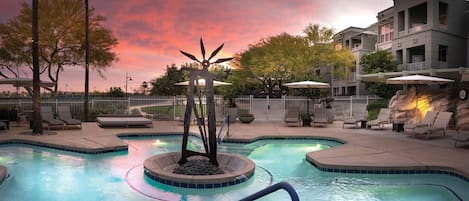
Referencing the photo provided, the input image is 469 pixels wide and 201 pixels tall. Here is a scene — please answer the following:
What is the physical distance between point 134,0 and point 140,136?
6.78 m

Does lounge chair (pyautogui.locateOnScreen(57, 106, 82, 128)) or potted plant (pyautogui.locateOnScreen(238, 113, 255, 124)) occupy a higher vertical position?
lounge chair (pyautogui.locateOnScreen(57, 106, 82, 128))

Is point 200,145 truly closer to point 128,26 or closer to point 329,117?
point 329,117

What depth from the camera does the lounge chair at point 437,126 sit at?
11.1 metres

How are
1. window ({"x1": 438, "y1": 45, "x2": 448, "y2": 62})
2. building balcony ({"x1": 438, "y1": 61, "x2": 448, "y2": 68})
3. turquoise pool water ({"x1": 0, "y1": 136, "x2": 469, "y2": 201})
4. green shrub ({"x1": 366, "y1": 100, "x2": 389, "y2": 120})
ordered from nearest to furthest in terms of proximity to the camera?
turquoise pool water ({"x1": 0, "y1": 136, "x2": 469, "y2": 201}), green shrub ({"x1": 366, "y1": 100, "x2": 389, "y2": 120}), building balcony ({"x1": 438, "y1": 61, "x2": 448, "y2": 68}), window ({"x1": 438, "y1": 45, "x2": 448, "y2": 62})

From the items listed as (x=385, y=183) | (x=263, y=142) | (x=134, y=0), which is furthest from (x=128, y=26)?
(x=385, y=183)

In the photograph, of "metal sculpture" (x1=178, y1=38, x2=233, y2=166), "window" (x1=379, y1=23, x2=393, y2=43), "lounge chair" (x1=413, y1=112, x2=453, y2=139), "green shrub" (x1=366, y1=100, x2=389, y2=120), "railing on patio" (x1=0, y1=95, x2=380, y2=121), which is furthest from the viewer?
"window" (x1=379, y1=23, x2=393, y2=43)

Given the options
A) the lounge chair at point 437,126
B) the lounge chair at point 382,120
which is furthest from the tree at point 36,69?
the lounge chair at point 437,126

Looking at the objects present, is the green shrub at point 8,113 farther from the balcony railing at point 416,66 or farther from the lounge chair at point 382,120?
the balcony railing at point 416,66

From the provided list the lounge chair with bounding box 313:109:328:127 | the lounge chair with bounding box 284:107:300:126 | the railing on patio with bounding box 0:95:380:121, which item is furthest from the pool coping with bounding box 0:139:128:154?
the lounge chair with bounding box 313:109:328:127

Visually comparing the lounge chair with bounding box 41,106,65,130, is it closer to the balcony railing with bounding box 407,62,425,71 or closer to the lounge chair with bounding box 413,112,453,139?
the lounge chair with bounding box 413,112,453,139

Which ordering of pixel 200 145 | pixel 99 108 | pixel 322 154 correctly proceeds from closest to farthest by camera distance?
1. pixel 322 154
2. pixel 200 145
3. pixel 99 108

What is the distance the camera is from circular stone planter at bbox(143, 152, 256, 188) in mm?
6191

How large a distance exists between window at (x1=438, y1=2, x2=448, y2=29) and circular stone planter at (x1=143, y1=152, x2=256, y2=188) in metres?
25.1

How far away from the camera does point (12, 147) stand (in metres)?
10.3
